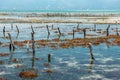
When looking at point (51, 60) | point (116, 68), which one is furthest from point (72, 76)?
point (51, 60)

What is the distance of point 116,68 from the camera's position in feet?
109

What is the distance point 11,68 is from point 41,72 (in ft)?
12.3

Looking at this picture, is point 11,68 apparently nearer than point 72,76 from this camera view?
No

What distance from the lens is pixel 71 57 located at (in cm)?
4031

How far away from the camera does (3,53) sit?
4256 centimetres

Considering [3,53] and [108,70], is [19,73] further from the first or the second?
[3,53]

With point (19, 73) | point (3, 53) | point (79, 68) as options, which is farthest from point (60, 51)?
point (19, 73)

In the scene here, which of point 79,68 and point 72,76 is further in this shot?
point 79,68

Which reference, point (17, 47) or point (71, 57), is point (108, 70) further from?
point (17, 47)

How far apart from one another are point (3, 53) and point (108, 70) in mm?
16099

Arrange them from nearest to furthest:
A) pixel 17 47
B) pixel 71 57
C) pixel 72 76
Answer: pixel 72 76 → pixel 71 57 → pixel 17 47

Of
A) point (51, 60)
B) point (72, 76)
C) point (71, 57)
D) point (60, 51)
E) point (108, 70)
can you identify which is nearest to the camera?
point (72, 76)

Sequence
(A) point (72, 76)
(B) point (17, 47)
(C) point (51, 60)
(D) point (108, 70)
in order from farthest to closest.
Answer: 1. (B) point (17, 47)
2. (C) point (51, 60)
3. (D) point (108, 70)
4. (A) point (72, 76)

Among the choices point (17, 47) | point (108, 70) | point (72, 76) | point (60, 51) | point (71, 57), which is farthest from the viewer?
point (17, 47)
